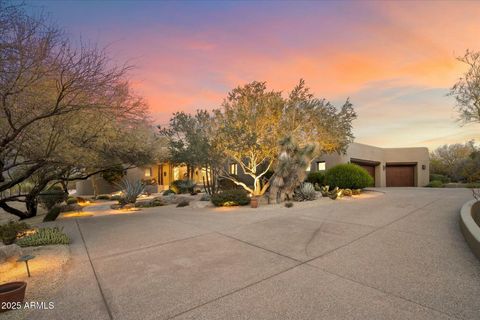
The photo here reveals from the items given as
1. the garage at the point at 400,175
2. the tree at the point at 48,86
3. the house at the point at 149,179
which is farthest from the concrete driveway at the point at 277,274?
the garage at the point at 400,175

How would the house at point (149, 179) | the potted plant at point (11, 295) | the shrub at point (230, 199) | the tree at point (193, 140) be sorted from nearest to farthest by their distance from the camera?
the potted plant at point (11, 295) → the shrub at point (230, 199) → the tree at point (193, 140) → the house at point (149, 179)

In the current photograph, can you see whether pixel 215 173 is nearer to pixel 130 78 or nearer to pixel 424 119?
pixel 130 78

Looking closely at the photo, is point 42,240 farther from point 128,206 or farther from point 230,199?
point 230,199

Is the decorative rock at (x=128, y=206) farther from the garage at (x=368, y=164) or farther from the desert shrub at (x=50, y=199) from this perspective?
the garage at (x=368, y=164)

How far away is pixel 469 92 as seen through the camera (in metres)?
19.3

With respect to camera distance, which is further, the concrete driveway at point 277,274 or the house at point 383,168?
the house at point 383,168

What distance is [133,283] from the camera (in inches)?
160

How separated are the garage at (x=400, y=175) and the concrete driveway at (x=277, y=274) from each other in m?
22.1

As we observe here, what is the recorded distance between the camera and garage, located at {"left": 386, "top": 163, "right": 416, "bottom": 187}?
26594 mm

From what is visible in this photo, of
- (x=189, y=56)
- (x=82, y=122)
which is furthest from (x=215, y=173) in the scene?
(x=82, y=122)

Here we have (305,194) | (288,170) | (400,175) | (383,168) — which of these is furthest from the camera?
(400,175)

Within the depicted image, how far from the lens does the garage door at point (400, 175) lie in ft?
87.3

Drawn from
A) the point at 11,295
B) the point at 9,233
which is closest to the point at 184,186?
the point at 9,233

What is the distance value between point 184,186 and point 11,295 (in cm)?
1974
